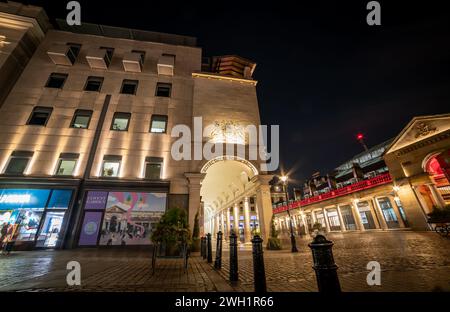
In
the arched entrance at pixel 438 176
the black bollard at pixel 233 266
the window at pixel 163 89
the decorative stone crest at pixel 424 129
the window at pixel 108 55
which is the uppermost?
the window at pixel 108 55

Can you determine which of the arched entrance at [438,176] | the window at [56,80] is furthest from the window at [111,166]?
the arched entrance at [438,176]

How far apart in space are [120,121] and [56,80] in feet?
25.1

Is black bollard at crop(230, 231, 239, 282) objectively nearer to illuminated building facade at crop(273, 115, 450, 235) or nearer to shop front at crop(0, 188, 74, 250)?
illuminated building facade at crop(273, 115, 450, 235)

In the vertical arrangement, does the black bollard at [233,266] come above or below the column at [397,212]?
below

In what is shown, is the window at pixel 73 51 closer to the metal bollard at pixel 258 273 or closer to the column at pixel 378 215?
the metal bollard at pixel 258 273

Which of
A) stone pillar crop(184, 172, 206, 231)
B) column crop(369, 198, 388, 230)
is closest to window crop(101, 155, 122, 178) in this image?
stone pillar crop(184, 172, 206, 231)

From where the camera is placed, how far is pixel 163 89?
55.5 ft

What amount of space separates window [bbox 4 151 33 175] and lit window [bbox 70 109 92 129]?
3373mm

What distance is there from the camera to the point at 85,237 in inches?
432

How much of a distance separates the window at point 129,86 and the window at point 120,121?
2673 millimetres

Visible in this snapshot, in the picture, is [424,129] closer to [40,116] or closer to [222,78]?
[222,78]

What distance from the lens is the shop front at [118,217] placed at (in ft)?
36.4
